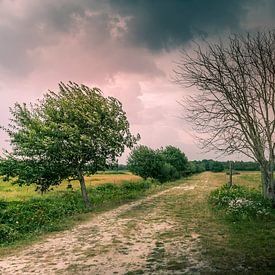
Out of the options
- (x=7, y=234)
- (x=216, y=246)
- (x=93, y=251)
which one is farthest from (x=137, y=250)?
(x=7, y=234)

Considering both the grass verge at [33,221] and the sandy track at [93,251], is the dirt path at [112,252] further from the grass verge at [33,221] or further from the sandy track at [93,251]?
the grass verge at [33,221]

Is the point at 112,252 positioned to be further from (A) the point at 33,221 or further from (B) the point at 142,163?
(B) the point at 142,163

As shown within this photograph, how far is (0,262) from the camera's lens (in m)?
9.81

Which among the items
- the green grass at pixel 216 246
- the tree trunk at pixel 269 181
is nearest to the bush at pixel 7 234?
the green grass at pixel 216 246

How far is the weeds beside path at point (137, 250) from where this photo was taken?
8.52 meters

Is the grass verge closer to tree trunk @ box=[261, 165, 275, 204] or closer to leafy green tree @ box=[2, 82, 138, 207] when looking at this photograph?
leafy green tree @ box=[2, 82, 138, 207]

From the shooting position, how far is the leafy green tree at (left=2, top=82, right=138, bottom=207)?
20.6 metres

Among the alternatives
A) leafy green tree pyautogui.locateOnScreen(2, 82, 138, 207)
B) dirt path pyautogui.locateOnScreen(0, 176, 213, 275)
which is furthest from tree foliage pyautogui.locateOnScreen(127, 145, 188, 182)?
dirt path pyautogui.locateOnScreen(0, 176, 213, 275)

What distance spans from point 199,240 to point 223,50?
1020cm

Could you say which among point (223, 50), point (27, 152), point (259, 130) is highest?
point (223, 50)

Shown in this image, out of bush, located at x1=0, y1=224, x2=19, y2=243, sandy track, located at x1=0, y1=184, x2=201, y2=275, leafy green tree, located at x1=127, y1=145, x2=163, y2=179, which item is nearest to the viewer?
sandy track, located at x1=0, y1=184, x2=201, y2=275

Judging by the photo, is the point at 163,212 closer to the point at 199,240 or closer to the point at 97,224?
the point at 97,224

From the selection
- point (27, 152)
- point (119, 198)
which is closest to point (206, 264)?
point (27, 152)

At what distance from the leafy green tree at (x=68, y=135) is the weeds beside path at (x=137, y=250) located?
679 centimetres
